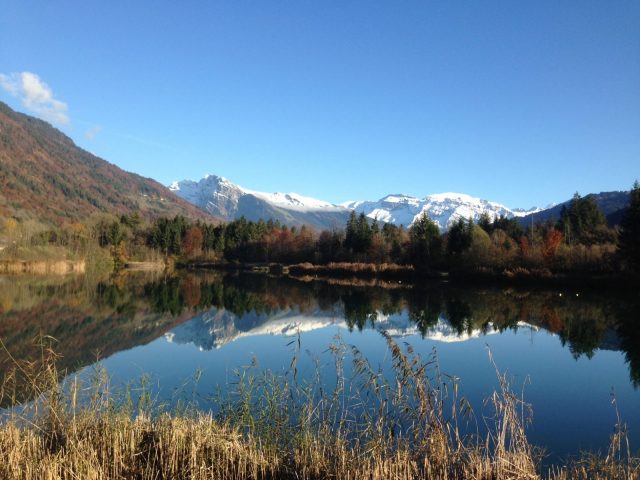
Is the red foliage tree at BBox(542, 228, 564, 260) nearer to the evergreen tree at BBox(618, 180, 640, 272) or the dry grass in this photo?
the evergreen tree at BBox(618, 180, 640, 272)

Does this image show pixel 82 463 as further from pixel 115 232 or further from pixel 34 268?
pixel 115 232

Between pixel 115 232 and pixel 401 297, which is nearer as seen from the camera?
pixel 401 297

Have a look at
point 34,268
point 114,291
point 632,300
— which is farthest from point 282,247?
point 632,300

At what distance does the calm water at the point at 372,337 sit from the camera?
1055 centimetres

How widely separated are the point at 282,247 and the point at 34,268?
3500 centimetres

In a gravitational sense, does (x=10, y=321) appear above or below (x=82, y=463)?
below

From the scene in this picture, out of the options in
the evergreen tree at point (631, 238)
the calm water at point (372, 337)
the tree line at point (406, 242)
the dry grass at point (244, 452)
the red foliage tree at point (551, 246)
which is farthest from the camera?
the red foliage tree at point (551, 246)

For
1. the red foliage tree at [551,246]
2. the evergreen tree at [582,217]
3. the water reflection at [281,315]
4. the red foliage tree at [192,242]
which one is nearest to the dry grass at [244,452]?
the water reflection at [281,315]

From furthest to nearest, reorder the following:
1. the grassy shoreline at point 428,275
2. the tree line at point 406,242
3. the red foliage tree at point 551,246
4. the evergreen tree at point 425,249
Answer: the evergreen tree at point 425,249, the red foliage tree at point 551,246, the tree line at point 406,242, the grassy shoreline at point 428,275

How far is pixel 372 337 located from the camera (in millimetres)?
18000

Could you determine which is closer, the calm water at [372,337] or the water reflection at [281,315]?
the calm water at [372,337]

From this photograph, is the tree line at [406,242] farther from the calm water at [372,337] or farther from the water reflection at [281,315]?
the water reflection at [281,315]

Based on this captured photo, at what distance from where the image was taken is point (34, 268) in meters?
54.1

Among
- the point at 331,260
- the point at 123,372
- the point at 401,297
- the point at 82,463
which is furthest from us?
the point at 331,260
